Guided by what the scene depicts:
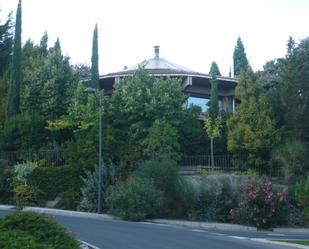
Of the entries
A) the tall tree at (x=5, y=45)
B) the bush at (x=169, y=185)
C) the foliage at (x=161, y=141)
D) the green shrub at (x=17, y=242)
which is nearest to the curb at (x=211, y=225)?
the bush at (x=169, y=185)

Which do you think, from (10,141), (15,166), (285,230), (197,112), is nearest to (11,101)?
(10,141)

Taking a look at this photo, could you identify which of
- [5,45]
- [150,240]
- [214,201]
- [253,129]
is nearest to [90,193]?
[214,201]

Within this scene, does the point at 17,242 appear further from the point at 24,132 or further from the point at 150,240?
the point at 24,132

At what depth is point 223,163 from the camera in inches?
1481

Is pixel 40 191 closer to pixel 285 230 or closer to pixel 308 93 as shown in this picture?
pixel 285 230

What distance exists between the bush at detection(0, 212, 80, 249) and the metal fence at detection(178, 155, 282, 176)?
25.0 metres

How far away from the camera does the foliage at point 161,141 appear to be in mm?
34562

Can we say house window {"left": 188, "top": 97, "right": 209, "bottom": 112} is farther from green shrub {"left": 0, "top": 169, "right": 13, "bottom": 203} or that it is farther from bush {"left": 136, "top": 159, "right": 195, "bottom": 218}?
green shrub {"left": 0, "top": 169, "right": 13, "bottom": 203}

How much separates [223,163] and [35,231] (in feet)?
89.0

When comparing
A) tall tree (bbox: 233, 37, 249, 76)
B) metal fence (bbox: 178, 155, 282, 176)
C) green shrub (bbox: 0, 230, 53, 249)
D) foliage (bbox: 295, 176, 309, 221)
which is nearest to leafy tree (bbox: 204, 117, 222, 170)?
metal fence (bbox: 178, 155, 282, 176)

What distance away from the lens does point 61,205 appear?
111 feet

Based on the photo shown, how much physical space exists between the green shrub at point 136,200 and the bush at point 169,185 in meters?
0.78

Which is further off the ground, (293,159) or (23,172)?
(293,159)

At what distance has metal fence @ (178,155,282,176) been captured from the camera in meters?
35.8
